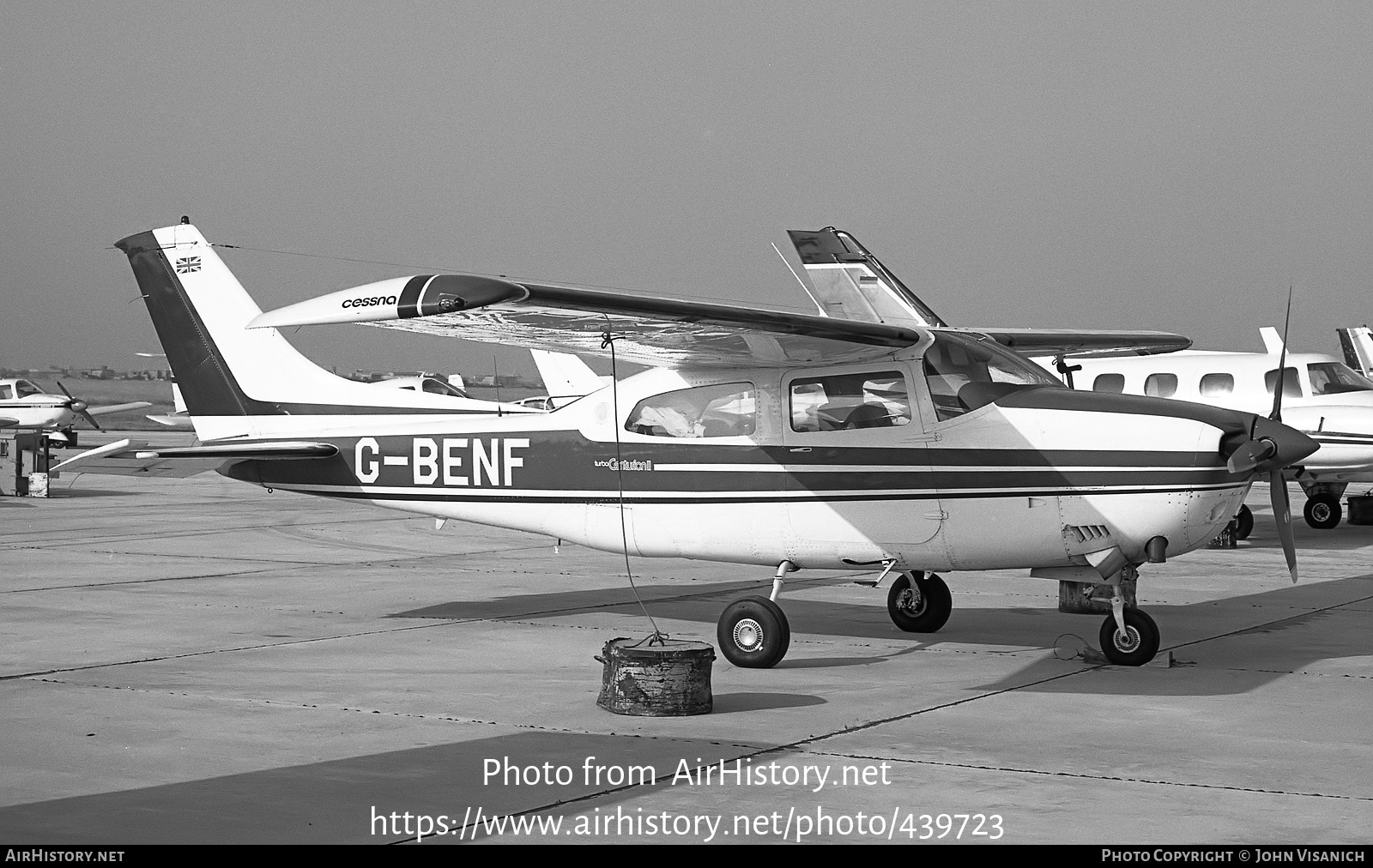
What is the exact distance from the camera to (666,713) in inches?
305

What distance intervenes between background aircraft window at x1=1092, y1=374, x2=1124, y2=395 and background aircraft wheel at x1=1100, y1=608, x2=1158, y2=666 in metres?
12.5

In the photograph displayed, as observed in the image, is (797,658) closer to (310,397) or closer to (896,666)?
(896,666)

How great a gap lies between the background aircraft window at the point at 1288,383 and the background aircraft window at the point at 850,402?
12259 mm

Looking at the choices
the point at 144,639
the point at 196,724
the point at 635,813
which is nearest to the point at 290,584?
the point at 144,639

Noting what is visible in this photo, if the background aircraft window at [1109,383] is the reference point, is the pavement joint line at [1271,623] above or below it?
below

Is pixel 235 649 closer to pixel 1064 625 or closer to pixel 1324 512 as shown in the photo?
pixel 1064 625

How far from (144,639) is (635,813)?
6207 millimetres

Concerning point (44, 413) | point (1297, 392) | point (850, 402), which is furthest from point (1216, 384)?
point (44, 413)

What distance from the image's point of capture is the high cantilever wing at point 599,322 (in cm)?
718

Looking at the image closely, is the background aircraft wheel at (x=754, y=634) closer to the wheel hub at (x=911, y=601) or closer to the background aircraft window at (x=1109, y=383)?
the wheel hub at (x=911, y=601)

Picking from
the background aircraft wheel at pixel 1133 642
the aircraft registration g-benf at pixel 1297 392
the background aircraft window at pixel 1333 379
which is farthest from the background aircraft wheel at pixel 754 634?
the background aircraft window at pixel 1333 379

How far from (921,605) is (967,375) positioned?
2431 millimetres

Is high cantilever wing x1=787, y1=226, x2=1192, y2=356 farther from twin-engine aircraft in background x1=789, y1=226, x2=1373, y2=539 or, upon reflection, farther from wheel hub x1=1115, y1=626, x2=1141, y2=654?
wheel hub x1=1115, y1=626, x2=1141, y2=654

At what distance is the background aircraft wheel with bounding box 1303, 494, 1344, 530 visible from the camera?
22203 millimetres
